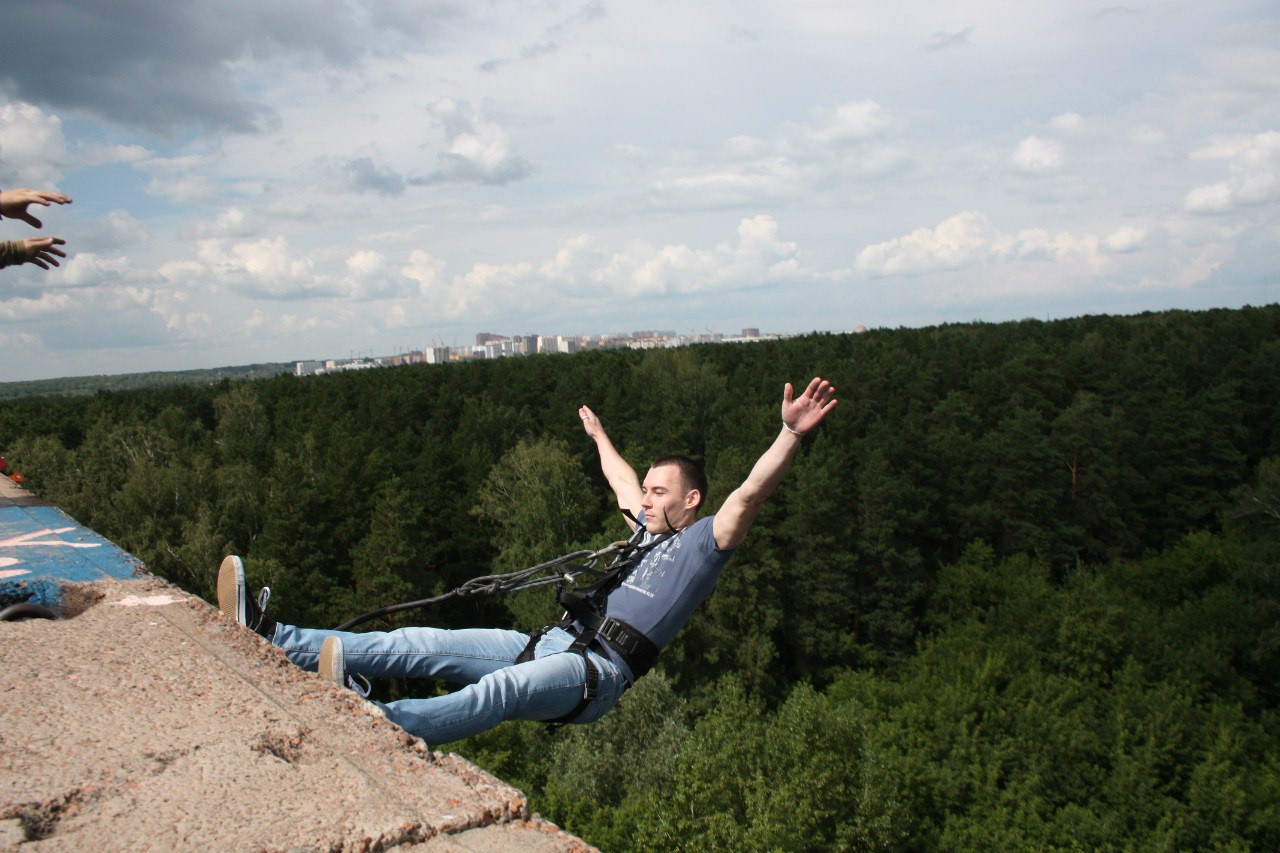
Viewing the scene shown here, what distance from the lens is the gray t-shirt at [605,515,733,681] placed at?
4831mm

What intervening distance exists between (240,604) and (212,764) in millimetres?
1419

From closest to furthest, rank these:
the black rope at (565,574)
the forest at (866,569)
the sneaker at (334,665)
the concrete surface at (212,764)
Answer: the concrete surface at (212,764), the sneaker at (334,665), the black rope at (565,574), the forest at (866,569)

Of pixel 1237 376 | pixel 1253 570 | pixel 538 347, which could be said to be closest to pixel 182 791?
pixel 1253 570

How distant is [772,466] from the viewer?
4527 millimetres

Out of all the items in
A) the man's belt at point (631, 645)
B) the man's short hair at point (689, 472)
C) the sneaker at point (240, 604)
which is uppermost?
the man's short hair at point (689, 472)

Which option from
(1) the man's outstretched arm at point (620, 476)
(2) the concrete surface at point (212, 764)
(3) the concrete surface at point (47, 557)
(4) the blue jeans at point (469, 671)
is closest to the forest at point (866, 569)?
(1) the man's outstretched arm at point (620, 476)

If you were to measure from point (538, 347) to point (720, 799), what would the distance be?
138m

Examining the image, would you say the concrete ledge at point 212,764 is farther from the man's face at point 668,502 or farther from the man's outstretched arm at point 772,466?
the man's face at point 668,502

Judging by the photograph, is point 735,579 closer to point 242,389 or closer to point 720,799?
point 720,799

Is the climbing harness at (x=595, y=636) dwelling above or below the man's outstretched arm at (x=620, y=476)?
below

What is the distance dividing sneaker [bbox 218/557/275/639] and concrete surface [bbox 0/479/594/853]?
321 mm

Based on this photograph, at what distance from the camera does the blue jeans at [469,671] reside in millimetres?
3893

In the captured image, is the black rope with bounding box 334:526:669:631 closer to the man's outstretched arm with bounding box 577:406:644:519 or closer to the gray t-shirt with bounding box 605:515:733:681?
the gray t-shirt with bounding box 605:515:733:681

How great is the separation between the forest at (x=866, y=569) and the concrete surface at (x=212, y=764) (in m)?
18.2
